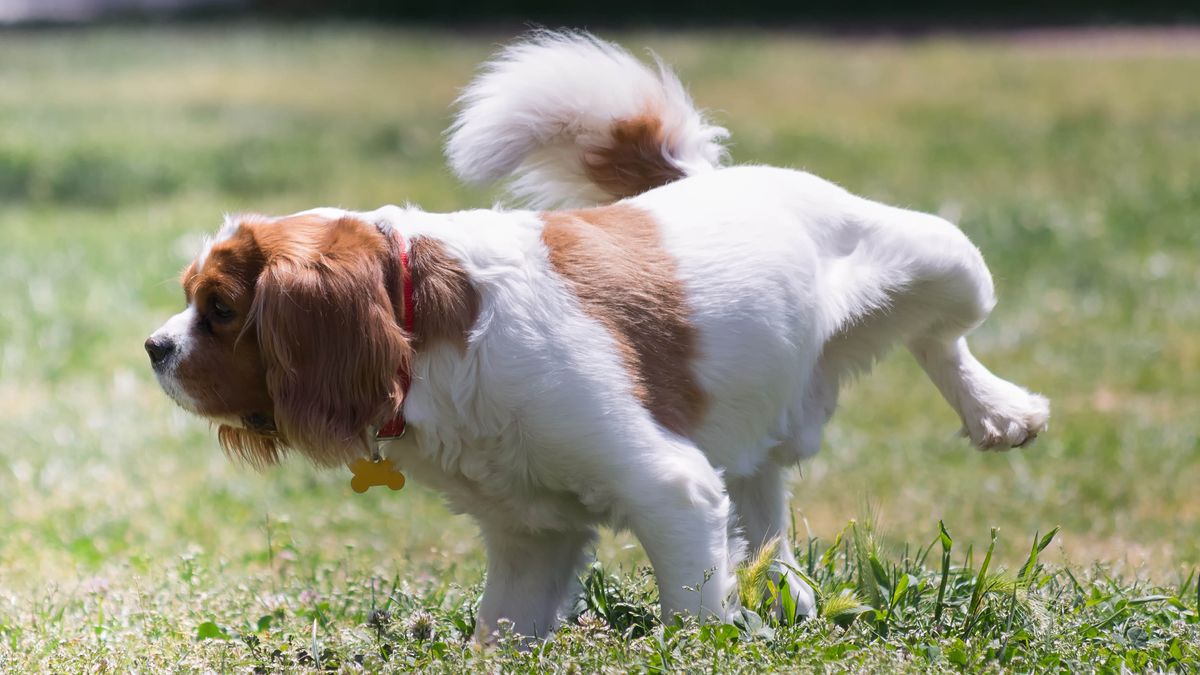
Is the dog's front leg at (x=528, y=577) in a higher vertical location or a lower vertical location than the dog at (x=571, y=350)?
lower

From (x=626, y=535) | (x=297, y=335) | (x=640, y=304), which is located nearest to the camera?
(x=297, y=335)

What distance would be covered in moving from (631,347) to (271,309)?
860 millimetres

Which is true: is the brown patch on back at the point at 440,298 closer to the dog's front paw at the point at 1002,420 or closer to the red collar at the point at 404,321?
the red collar at the point at 404,321

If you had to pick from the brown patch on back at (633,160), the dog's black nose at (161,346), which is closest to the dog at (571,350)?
the dog's black nose at (161,346)

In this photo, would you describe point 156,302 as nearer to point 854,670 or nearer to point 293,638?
point 293,638

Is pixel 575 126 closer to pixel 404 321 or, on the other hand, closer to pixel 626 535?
pixel 404 321

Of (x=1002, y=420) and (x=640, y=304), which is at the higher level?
(x=640, y=304)

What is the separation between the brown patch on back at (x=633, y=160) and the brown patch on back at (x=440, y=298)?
1.20m

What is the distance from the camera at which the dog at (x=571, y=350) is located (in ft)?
11.8

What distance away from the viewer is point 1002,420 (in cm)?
470

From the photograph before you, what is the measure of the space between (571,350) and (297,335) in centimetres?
63

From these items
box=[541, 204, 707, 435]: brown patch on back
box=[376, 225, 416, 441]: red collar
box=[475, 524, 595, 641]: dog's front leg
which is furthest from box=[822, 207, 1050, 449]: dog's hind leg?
box=[376, 225, 416, 441]: red collar

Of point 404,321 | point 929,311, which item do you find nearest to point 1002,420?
point 929,311

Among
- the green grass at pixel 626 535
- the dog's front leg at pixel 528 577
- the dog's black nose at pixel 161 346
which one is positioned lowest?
the green grass at pixel 626 535
